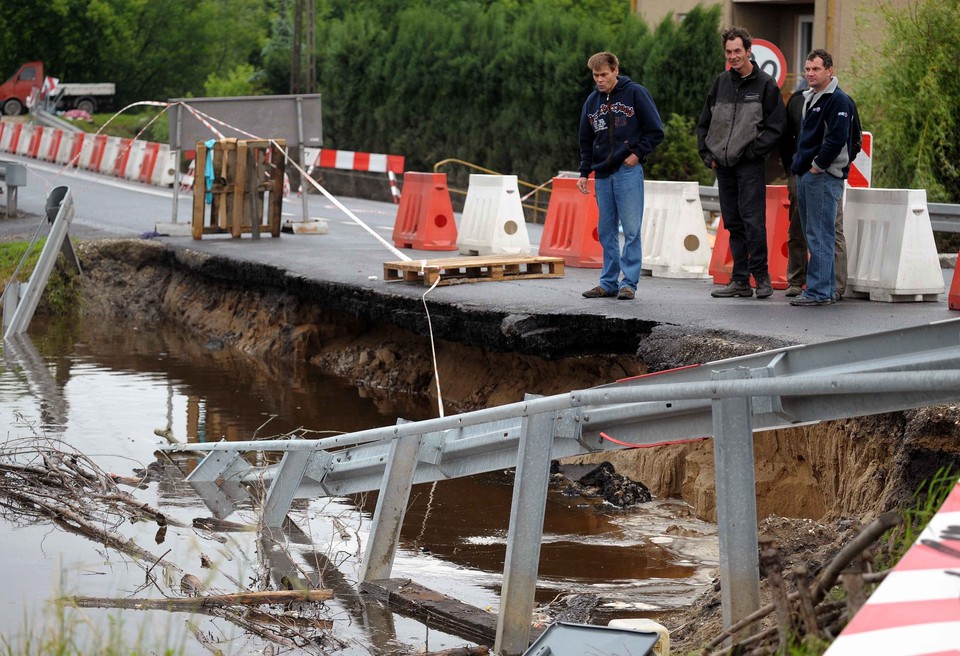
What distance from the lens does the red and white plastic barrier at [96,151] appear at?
28328mm

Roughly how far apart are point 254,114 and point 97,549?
1091 cm

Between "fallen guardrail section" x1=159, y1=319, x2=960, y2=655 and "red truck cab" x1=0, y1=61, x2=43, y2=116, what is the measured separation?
38963 mm

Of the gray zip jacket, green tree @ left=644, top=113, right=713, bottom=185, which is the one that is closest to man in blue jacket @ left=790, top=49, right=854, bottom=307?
the gray zip jacket

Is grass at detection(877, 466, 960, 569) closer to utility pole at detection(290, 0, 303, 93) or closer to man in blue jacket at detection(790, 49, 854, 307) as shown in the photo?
man in blue jacket at detection(790, 49, 854, 307)

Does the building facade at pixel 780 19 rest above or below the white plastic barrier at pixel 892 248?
above

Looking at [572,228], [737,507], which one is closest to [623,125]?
[572,228]

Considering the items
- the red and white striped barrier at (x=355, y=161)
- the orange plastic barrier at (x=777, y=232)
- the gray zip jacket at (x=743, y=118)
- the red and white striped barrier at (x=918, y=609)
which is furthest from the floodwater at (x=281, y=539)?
the red and white striped barrier at (x=355, y=161)

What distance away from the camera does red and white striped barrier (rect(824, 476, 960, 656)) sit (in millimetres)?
3305

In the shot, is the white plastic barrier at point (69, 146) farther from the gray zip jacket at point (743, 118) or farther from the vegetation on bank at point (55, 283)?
the gray zip jacket at point (743, 118)

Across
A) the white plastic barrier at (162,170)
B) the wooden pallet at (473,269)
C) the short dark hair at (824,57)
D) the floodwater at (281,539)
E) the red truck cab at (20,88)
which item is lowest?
the floodwater at (281,539)

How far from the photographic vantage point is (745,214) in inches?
413

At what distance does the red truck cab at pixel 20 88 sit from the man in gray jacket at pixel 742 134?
121 ft

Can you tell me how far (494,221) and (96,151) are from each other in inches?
753

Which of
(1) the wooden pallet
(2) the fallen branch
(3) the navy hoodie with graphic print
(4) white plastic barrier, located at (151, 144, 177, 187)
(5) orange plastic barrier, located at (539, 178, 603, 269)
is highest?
(3) the navy hoodie with graphic print
